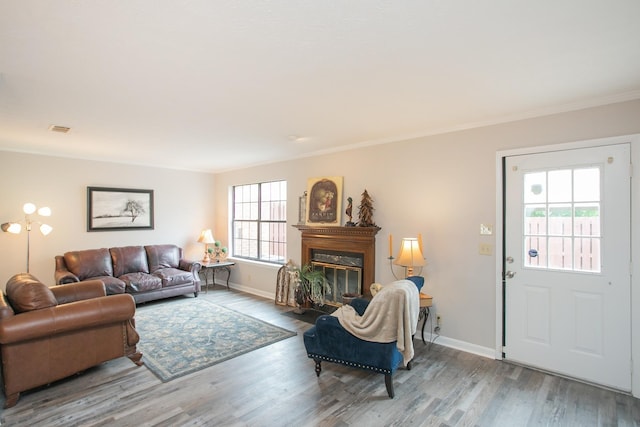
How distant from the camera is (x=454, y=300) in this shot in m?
3.52

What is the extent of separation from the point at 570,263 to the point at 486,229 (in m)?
0.75

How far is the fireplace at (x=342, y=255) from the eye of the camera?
4.17m

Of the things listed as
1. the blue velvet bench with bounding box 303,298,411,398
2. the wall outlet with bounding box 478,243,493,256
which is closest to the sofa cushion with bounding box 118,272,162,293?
the blue velvet bench with bounding box 303,298,411,398

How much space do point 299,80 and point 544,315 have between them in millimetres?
3084

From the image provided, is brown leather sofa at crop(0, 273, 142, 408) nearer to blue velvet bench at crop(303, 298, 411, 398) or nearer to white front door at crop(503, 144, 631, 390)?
blue velvet bench at crop(303, 298, 411, 398)

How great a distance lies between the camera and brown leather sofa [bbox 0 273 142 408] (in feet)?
7.88

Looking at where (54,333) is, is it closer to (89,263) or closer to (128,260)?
(89,263)

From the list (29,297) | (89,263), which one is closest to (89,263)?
(89,263)

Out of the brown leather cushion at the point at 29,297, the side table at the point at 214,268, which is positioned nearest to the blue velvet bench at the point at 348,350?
the brown leather cushion at the point at 29,297

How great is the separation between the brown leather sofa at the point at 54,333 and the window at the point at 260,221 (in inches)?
117

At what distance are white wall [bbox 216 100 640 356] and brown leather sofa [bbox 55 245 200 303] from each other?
11.3 feet

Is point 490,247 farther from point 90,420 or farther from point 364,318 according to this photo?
point 90,420

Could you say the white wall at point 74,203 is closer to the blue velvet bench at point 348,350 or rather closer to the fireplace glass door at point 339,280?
the fireplace glass door at point 339,280

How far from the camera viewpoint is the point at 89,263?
5.01m
